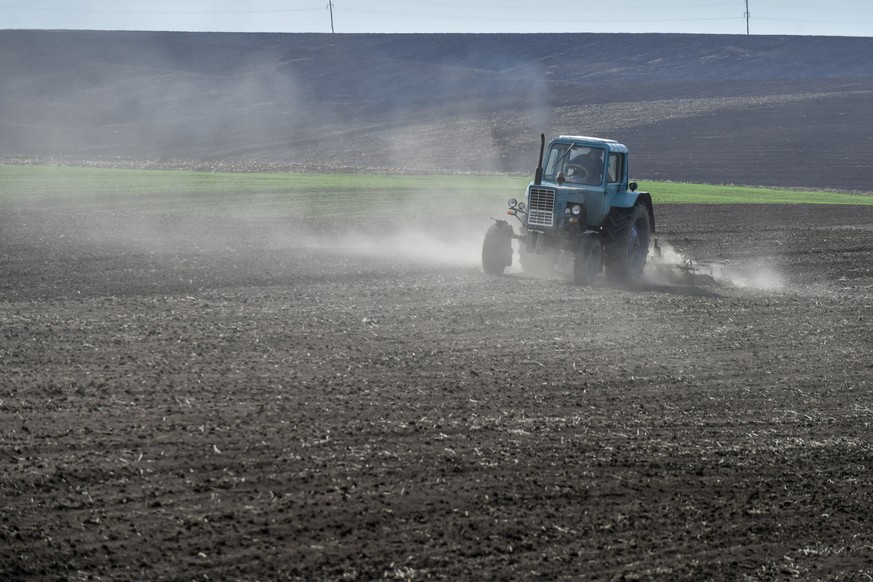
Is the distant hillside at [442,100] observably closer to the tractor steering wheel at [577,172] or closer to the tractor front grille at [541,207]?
the tractor steering wheel at [577,172]

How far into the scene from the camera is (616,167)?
19281 millimetres

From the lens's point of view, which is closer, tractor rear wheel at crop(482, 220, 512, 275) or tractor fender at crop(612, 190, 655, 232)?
tractor rear wheel at crop(482, 220, 512, 275)

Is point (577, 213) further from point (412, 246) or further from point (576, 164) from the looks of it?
point (412, 246)

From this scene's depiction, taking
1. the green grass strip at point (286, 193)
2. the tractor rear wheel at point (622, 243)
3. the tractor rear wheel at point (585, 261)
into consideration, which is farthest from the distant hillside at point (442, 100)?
the tractor rear wheel at point (585, 261)

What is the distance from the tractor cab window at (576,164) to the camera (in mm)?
19016

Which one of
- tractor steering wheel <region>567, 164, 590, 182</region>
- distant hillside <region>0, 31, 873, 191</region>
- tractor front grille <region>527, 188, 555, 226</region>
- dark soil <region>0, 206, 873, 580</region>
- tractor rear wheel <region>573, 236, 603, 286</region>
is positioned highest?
distant hillside <region>0, 31, 873, 191</region>

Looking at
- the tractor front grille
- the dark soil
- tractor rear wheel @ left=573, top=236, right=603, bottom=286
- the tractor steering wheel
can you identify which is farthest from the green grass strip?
the dark soil

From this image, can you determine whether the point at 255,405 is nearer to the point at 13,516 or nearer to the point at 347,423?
the point at 347,423

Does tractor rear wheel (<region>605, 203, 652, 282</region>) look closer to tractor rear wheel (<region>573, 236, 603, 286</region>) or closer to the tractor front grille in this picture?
tractor rear wheel (<region>573, 236, 603, 286</region>)

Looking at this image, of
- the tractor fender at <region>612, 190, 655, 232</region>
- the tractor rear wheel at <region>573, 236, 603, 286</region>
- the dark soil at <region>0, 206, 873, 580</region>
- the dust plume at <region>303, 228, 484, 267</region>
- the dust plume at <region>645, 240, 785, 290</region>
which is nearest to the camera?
the dark soil at <region>0, 206, 873, 580</region>

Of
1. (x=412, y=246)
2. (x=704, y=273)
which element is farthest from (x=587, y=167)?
(x=412, y=246)

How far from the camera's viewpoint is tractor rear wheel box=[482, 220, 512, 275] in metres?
18.9

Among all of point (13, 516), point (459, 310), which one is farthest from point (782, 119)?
point (13, 516)

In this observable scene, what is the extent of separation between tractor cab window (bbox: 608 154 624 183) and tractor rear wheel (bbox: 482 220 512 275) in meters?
1.91
